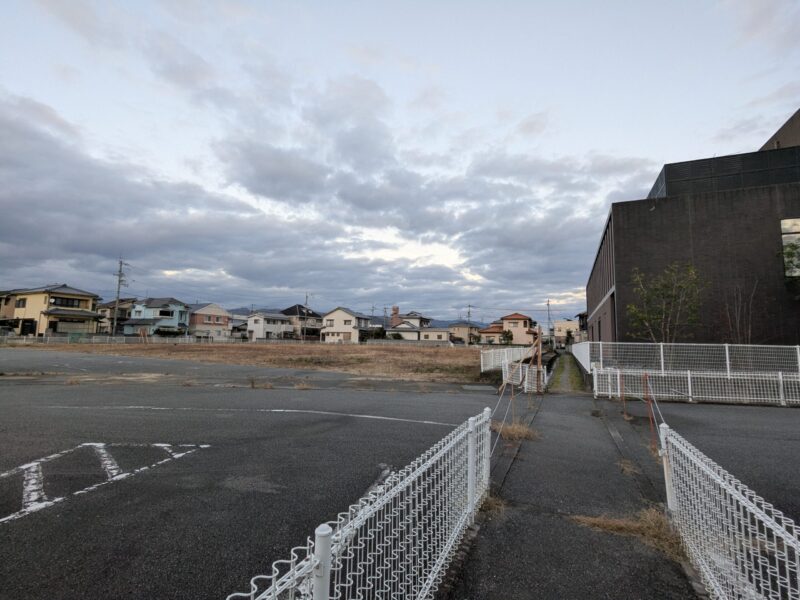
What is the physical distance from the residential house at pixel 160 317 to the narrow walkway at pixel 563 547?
62566 mm

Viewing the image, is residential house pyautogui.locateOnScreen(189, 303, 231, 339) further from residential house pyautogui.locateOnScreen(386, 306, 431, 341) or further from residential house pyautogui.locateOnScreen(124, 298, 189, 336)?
residential house pyautogui.locateOnScreen(386, 306, 431, 341)

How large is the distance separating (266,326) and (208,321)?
888 cm

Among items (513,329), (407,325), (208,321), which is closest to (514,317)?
(513,329)

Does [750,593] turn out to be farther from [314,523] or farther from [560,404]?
[560,404]

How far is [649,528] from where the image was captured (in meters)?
3.64

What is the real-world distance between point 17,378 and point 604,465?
1883cm

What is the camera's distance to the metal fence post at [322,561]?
1.52 meters

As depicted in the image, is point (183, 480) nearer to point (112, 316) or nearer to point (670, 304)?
point (670, 304)

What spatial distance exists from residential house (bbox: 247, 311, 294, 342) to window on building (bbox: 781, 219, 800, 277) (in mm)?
62940

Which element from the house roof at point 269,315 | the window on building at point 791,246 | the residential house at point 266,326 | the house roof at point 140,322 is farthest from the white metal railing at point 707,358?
the house roof at point 269,315

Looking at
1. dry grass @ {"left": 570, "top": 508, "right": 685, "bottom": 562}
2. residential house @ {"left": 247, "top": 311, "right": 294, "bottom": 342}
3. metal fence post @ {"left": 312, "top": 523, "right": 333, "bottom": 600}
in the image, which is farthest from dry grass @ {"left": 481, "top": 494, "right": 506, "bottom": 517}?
residential house @ {"left": 247, "top": 311, "right": 294, "bottom": 342}

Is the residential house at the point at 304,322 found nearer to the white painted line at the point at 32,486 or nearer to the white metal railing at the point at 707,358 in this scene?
the white metal railing at the point at 707,358

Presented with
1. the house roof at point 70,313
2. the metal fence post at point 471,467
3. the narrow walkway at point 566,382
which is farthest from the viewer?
the house roof at point 70,313

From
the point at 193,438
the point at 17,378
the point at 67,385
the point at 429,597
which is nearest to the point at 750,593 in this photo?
the point at 429,597
